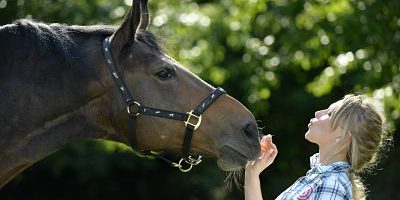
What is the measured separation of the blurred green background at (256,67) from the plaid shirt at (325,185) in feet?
3.78

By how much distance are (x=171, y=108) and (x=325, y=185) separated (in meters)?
0.94

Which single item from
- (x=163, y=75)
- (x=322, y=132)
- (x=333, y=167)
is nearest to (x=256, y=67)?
(x=163, y=75)

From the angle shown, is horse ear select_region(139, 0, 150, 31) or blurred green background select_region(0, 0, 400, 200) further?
blurred green background select_region(0, 0, 400, 200)

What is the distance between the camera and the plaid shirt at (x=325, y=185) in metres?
3.75

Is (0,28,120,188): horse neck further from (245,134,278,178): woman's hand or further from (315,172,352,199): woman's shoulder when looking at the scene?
(315,172,352,199): woman's shoulder

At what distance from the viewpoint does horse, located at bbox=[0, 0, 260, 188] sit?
415 centimetres

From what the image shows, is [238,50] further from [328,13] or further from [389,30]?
[389,30]

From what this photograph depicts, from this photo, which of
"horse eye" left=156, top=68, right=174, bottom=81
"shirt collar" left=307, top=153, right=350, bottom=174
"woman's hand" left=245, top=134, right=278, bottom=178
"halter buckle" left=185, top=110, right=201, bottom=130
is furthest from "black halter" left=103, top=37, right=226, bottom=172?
"shirt collar" left=307, top=153, right=350, bottom=174

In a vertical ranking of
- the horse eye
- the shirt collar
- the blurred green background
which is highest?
the horse eye

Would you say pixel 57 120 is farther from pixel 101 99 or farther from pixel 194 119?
pixel 194 119

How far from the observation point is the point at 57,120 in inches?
166

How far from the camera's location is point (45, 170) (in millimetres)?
11812

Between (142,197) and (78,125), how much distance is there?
9181mm

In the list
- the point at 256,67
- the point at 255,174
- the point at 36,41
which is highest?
the point at 36,41
